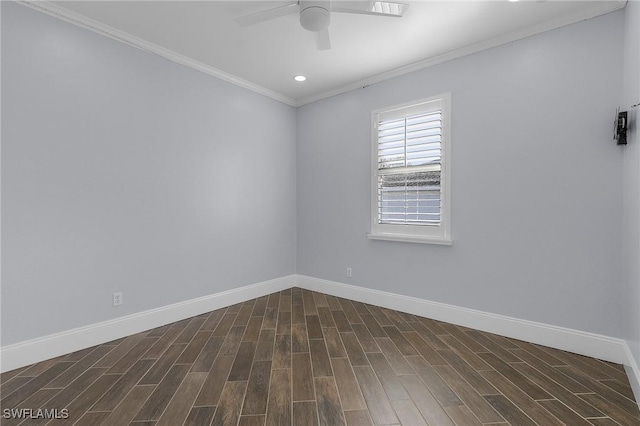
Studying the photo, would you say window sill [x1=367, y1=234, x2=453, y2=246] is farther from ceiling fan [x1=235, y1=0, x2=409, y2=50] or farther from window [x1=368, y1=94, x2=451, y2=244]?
ceiling fan [x1=235, y1=0, x2=409, y2=50]

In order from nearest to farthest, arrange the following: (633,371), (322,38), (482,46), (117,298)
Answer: (633,371)
(322,38)
(117,298)
(482,46)

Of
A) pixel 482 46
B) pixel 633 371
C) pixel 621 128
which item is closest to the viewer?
pixel 633 371

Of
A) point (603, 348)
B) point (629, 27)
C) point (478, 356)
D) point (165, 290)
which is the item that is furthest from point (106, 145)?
point (603, 348)

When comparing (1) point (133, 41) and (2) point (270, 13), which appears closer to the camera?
(2) point (270, 13)

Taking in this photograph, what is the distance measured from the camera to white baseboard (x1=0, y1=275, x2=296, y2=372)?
7.63ft

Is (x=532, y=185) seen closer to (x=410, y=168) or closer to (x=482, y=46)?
(x=410, y=168)

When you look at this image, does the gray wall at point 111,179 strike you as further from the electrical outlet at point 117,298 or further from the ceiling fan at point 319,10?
the ceiling fan at point 319,10

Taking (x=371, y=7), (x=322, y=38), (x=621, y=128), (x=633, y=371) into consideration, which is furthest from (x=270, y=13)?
(x=633, y=371)

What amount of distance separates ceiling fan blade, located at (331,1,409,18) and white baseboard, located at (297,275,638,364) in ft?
9.03

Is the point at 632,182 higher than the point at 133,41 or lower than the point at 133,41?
lower

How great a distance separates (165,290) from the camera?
10.6ft

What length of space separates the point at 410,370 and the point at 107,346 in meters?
2.54

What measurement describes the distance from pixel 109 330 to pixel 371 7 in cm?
340

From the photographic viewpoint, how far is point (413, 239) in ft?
11.4
